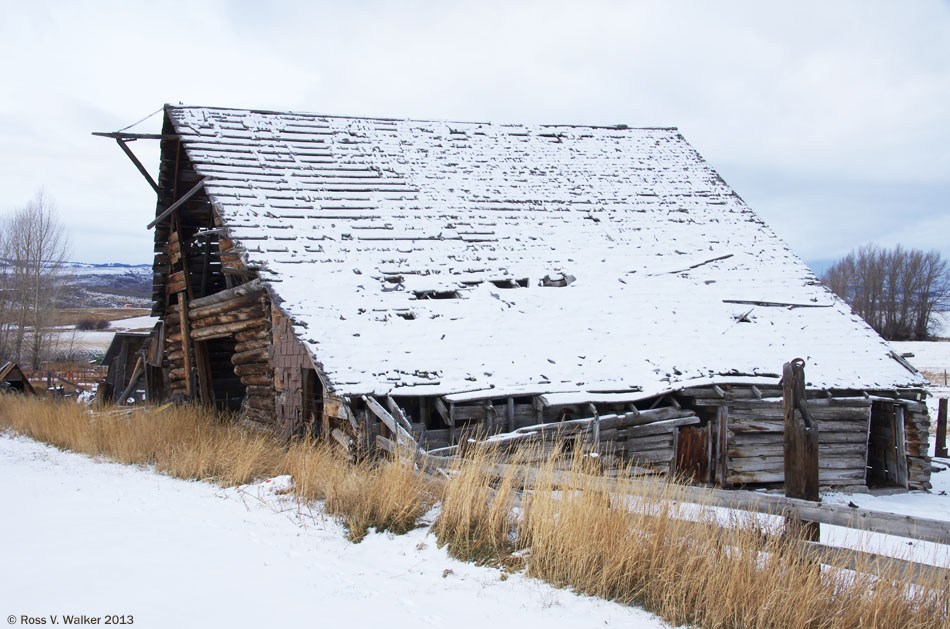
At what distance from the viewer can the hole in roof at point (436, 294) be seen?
1021 cm

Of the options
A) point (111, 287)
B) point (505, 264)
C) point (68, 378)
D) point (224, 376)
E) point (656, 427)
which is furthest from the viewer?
point (111, 287)

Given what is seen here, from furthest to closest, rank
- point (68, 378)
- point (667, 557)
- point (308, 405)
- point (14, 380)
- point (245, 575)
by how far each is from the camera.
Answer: point (68, 378) → point (14, 380) → point (308, 405) → point (245, 575) → point (667, 557)

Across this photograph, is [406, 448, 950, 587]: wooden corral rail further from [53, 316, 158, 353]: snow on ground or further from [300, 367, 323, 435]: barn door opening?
[53, 316, 158, 353]: snow on ground

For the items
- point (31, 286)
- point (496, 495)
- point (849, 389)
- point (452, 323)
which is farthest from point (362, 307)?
point (31, 286)

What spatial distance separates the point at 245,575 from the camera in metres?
4.34

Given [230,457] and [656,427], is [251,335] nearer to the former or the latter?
[230,457]

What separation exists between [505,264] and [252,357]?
16.1ft

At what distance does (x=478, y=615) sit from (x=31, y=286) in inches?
1740

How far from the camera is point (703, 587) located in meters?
3.74

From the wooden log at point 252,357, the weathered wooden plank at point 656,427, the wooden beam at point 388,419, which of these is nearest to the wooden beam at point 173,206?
the wooden log at point 252,357

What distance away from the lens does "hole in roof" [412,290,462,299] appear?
10211 millimetres

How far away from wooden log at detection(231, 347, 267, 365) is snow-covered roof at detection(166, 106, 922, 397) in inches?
83.1

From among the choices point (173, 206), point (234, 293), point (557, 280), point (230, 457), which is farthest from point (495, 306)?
point (173, 206)

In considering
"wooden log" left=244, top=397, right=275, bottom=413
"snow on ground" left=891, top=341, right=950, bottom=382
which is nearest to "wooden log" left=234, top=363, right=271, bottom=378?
"wooden log" left=244, top=397, right=275, bottom=413
